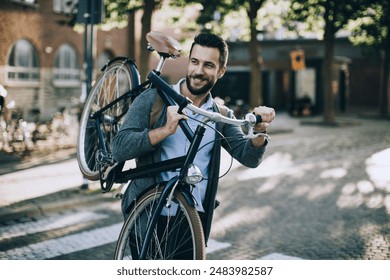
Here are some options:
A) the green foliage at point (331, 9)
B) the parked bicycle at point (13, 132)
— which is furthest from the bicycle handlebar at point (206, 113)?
the parked bicycle at point (13, 132)

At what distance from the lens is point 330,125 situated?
18250mm

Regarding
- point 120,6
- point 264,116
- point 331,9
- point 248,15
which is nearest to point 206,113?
point 264,116

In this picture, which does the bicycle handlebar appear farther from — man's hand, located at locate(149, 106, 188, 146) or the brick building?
the brick building

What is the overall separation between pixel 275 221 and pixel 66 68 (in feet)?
52.0

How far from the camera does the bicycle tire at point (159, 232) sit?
8.74 ft

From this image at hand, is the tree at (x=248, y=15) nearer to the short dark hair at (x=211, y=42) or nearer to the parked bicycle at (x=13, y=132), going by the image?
the parked bicycle at (x=13, y=132)

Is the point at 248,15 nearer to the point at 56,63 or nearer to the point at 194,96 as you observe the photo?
the point at 194,96

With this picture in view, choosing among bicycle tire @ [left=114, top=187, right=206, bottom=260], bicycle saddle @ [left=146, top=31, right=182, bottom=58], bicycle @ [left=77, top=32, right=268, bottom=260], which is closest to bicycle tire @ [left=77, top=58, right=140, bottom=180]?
bicycle @ [left=77, top=32, right=268, bottom=260]

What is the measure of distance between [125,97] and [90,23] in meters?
3.58

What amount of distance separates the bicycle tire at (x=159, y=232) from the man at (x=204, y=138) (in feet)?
0.40

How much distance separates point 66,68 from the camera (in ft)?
66.4

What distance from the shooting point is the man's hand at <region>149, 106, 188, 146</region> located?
96.9 inches
